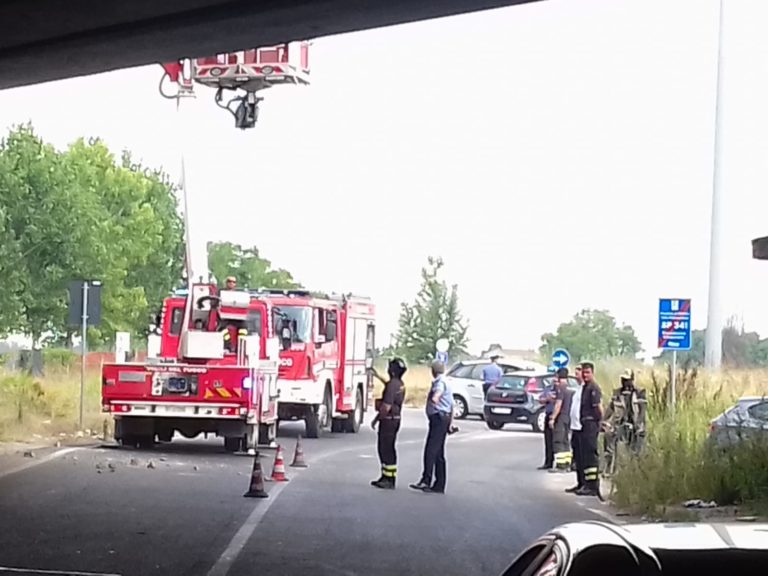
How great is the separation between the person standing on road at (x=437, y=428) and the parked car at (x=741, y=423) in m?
3.37

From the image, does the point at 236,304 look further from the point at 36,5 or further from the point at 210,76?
the point at 36,5

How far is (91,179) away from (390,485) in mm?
28855

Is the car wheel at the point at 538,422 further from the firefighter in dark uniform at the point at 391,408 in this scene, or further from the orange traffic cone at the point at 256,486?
the orange traffic cone at the point at 256,486

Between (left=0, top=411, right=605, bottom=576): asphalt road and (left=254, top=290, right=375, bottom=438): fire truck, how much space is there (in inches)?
109

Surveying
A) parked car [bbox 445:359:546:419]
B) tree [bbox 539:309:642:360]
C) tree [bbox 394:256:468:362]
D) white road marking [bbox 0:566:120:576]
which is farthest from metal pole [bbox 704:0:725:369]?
tree [bbox 394:256:468:362]

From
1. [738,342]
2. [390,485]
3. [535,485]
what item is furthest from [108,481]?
[738,342]

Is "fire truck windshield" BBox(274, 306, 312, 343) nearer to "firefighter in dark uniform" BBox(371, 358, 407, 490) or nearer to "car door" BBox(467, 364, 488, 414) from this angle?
"firefighter in dark uniform" BBox(371, 358, 407, 490)

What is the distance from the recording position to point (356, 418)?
99.6 ft

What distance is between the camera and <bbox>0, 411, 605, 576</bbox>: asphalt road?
38.1 feet

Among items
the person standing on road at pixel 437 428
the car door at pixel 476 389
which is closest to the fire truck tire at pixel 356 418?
the car door at pixel 476 389

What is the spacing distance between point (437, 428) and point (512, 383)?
14.0 m

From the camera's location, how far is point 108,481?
17.8 m

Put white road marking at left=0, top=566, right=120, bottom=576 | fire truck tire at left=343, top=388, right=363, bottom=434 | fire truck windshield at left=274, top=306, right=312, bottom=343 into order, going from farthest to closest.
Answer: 1. fire truck tire at left=343, top=388, right=363, bottom=434
2. fire truck windshield at left=274, top=306, right=312, bottom=343
3. white road marking at left=0, top=566, right=120, bottom=576

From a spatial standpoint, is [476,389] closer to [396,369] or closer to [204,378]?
[204,378]
